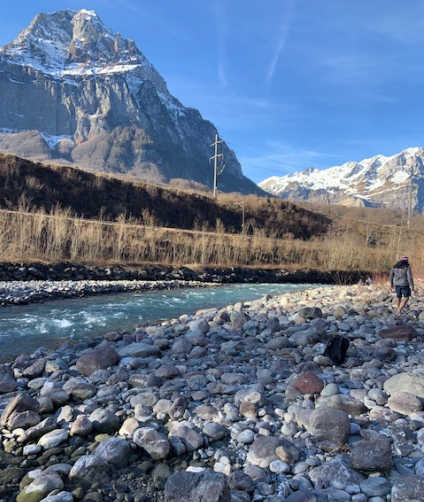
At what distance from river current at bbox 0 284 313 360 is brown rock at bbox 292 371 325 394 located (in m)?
3.66

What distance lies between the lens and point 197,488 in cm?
183

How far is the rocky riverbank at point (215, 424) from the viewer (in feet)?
6.50

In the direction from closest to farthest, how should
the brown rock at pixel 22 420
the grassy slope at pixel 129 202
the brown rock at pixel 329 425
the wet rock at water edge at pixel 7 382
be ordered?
the brown rock at pixel 329 425, the brown rock at pixel 22 420, the wet rock at water edge at pixel 7 382, the grassy slope at pixel 129 202

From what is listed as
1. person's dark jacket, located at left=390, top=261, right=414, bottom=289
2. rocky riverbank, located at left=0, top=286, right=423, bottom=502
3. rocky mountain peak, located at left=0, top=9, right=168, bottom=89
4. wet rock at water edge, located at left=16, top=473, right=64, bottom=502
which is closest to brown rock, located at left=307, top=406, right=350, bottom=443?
rocky riverbank, located at left=0, top=286, right=423, bottom=502

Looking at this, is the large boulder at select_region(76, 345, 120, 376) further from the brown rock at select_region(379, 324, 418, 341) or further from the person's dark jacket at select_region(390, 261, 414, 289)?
the person's dark jacket at select_region(390, 261, 414, 289)

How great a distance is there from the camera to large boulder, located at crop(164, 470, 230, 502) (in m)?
1.77

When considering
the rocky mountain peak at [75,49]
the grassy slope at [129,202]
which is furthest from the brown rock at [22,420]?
the rocky mountain peak at [75,49]

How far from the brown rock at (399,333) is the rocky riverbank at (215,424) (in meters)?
0.19

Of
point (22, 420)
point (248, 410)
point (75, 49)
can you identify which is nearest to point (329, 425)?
point (248, 410)

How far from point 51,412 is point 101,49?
686ft

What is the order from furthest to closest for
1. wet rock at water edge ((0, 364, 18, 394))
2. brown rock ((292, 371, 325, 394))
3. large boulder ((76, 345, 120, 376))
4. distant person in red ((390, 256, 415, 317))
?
distant person in red ((390, 256, 415, 317)) < large boulder ((76, 345, 120, 376)) < wet rock at water edge ((0, 364, 18, 394)) < brown rock ((292, 371, 325, 394))

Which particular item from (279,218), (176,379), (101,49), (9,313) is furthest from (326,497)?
(101,49)

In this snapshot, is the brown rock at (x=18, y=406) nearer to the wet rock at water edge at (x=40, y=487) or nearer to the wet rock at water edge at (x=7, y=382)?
the wet rock at water edge at (x=7, y=382)

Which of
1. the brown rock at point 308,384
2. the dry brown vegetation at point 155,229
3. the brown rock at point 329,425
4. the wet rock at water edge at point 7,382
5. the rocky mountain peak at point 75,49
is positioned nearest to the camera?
the brown rock at point 329,425
